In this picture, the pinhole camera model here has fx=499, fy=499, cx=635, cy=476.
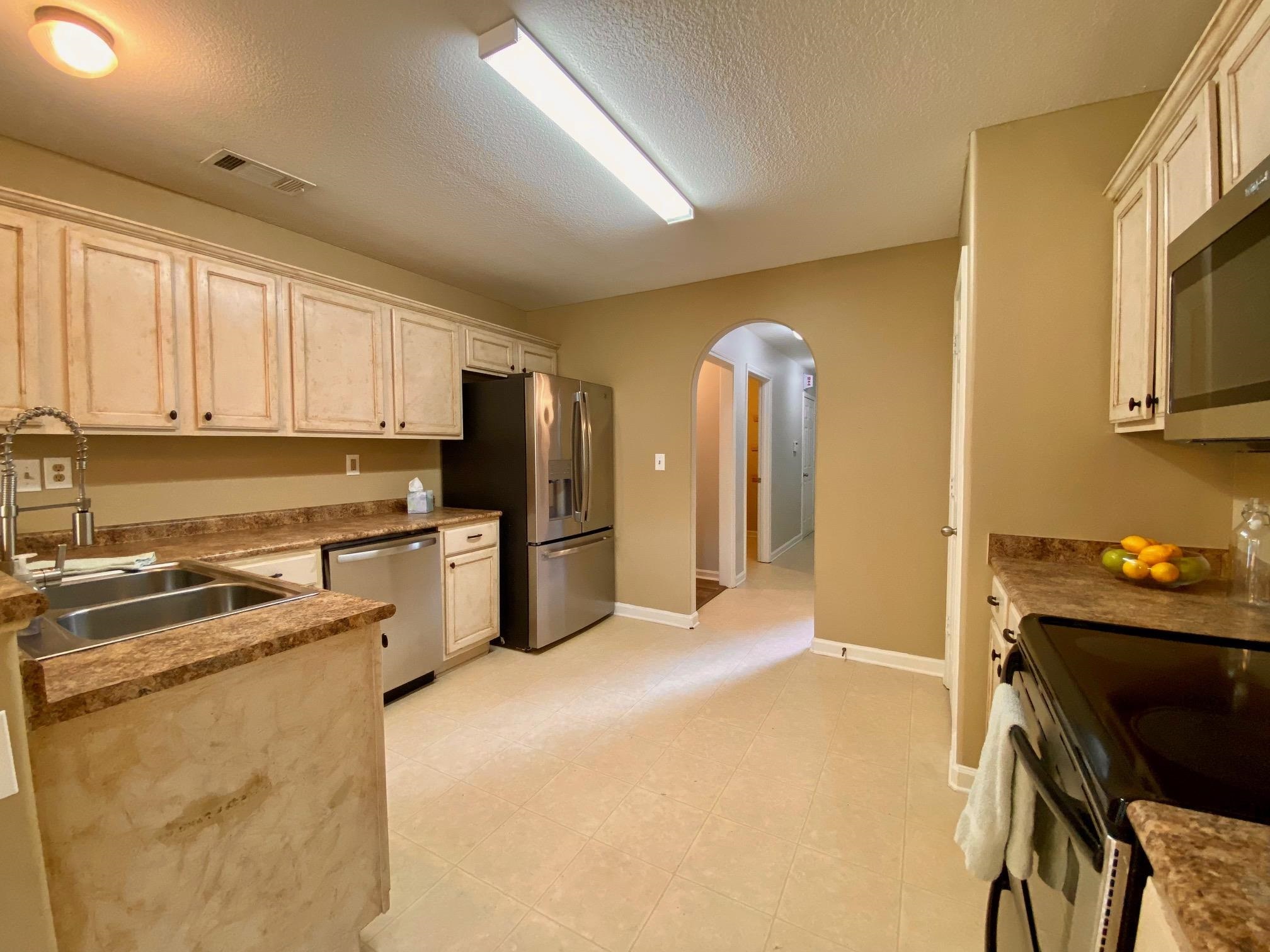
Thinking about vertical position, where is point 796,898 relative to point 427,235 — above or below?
below

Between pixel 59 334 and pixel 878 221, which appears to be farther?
pixel 878 221

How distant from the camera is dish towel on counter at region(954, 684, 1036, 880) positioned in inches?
37.4

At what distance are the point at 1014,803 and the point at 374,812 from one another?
56.8 inches

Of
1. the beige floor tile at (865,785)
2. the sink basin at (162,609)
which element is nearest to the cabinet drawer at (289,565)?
the sink basin at (162,609)

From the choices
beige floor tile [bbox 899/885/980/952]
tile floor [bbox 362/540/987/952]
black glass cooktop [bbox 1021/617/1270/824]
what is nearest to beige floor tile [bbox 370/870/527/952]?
tile floor [bbox 362/540/987/952]

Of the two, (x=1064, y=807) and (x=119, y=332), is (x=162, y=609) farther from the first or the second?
(x=1064, y=807)

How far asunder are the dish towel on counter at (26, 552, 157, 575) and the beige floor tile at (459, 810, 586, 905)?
4.89 feet

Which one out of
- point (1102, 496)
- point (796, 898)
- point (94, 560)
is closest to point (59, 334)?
point (94, 560)

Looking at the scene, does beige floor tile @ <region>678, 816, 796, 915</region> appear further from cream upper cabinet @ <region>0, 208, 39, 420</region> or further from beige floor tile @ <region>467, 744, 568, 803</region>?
cream upper cabinet @ <region>0, 208, 39, 420</region>

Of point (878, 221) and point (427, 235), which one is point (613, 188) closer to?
point (427, 235)

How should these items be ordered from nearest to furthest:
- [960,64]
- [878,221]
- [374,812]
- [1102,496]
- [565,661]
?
[374,812] → [960,64] → [1102,496] → [878,221] → [565,661]

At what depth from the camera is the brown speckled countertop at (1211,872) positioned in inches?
16.9

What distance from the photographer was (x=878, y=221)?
2.55 m

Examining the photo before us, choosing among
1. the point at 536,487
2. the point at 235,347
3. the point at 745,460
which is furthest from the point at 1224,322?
the point at 745,460
